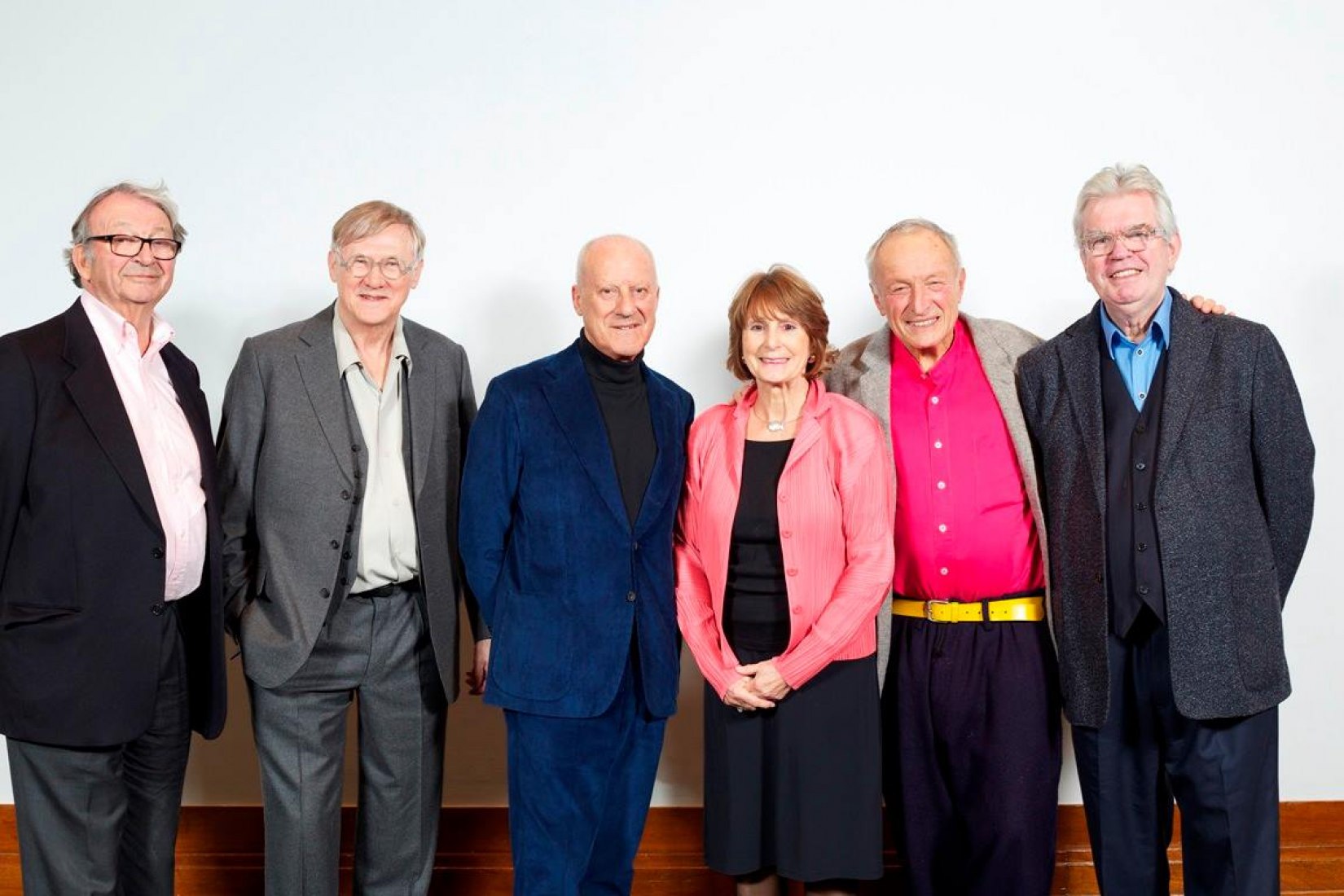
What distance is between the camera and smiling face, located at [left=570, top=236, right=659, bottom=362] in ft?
8.54

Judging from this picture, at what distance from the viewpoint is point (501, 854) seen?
3479 millimetres

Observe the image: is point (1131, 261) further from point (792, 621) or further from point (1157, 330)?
point (792, 621)

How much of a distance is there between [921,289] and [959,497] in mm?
467

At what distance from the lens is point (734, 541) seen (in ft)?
8.55

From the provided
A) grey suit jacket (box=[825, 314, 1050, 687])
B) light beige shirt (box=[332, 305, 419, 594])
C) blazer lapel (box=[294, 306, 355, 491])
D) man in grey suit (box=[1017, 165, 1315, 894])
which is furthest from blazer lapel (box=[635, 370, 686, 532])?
man in grey suit (box=[1017, 165, 1315, 894])

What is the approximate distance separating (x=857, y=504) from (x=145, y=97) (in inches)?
92.3

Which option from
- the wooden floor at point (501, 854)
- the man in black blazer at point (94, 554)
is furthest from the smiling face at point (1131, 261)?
the man in black blazer at point (94, 554)

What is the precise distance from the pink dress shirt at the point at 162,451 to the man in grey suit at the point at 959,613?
147 cm

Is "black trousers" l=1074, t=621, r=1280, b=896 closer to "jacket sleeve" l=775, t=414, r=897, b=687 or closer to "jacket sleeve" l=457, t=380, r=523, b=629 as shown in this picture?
"jacket sleeve" l=775, t=414, r=897, b=687

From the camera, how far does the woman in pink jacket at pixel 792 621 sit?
8.32 feet

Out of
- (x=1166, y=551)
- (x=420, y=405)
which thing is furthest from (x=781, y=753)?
(x=420, y=405)

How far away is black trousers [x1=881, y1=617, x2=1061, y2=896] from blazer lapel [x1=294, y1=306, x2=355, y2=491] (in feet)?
4.31

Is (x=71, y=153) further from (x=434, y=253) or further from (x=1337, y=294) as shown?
(x=1337, y=294)

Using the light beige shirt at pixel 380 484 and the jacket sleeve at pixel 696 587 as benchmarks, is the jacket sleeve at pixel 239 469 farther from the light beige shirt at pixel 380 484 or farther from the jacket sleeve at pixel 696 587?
the jacket sleeve at pixel 696 587
